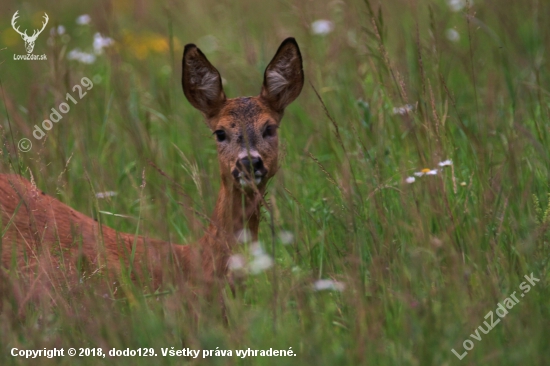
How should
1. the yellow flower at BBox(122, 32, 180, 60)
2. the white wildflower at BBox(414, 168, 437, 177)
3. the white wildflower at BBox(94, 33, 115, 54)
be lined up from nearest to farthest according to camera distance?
the white wildflower at BBox(414, 168, 437, 177), the white wildflower at BBox(94, 33, 115, 54), the yellow flower at BBox(122, 32, 180, 60)

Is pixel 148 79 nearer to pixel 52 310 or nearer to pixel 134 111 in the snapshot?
pixel 134 111

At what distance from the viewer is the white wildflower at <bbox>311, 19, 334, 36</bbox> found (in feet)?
22.7

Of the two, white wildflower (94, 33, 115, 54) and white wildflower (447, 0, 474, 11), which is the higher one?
white wildflower (447, 0, 474, 11)

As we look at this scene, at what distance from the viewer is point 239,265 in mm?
3475

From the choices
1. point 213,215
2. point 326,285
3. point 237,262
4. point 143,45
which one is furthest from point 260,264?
point 143,45

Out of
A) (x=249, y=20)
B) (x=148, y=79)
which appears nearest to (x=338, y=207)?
(x=148, y=79)

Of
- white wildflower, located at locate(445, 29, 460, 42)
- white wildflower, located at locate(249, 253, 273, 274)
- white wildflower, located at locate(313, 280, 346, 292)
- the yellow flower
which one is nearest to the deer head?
white wildflower, located at locate(249, 253, 273, 274)

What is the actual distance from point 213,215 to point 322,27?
2930 millimetres

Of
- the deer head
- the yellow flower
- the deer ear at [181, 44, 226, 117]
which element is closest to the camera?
the deer head

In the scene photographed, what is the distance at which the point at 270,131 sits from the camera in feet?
15.2

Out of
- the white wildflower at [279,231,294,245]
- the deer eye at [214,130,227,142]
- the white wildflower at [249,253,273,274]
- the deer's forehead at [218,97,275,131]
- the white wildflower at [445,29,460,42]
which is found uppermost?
the white wildflower at [445,29,460,42]

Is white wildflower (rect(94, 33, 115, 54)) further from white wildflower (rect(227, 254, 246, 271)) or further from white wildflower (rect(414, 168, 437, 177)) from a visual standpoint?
white wildflower (rect(227, 254, 246, 271))

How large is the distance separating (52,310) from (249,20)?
6.03m

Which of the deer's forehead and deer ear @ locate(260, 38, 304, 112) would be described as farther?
deer ear @ locate(260, 38, 304, 112)
